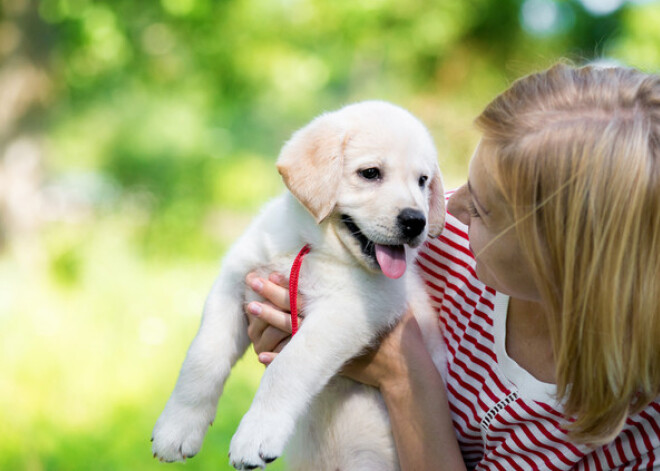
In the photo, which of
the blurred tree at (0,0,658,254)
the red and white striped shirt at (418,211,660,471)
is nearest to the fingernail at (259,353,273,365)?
the red and white striped shirt at (418,211,660,471)

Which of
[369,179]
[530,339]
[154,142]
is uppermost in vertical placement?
[369,179]

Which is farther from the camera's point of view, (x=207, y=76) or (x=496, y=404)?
(x=207, y=76)

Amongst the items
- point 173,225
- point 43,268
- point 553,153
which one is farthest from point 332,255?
point 173,225

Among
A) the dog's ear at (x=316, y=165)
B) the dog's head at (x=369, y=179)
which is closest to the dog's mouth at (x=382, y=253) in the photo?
the dog's head at (x=369, y=179)

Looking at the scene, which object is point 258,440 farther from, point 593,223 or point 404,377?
point 593,223

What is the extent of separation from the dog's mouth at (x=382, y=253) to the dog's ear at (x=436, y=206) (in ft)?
0.53

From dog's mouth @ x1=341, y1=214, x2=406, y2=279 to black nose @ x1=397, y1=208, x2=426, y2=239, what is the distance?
87 millimetres

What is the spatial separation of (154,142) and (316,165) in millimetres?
8161

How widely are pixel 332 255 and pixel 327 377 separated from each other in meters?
0.37

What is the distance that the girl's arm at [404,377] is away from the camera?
193 centimetres

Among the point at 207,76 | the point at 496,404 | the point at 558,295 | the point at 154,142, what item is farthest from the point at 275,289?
the point at 154,142

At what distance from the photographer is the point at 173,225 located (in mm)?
7504

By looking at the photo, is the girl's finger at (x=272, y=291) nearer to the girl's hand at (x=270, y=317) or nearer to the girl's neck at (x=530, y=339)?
the girl's hand at (x=270, y=317)

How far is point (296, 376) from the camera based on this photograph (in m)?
1.86
